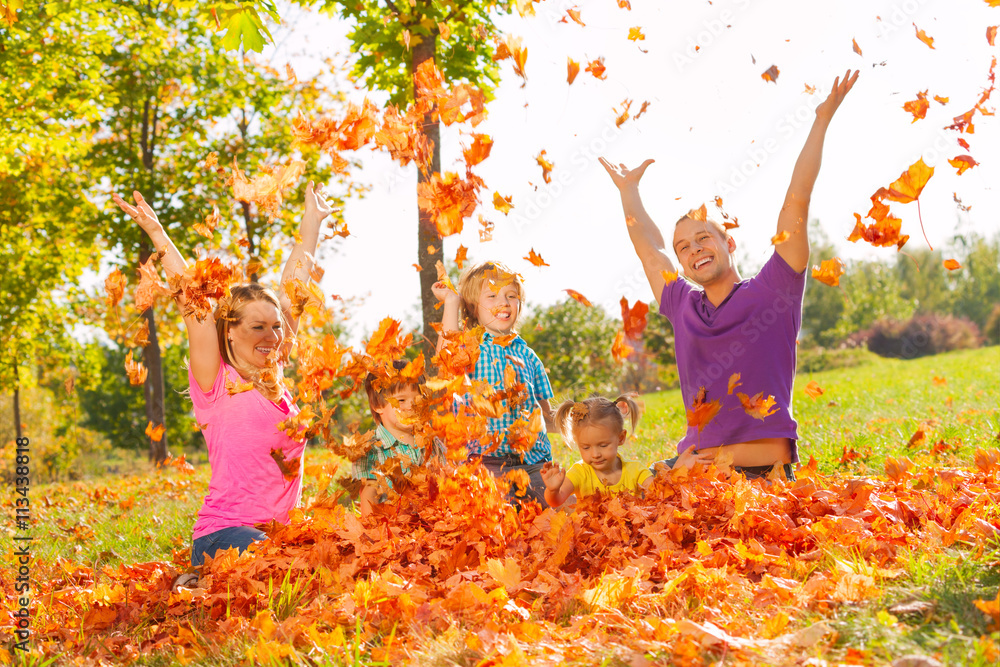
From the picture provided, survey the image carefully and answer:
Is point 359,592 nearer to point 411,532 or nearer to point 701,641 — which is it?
point 411,532

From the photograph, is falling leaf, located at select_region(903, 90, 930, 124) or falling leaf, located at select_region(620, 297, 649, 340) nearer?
falling leaf, located at select_region(903, 90, 930, 124)

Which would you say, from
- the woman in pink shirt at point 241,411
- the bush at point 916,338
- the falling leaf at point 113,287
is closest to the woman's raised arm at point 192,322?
the woman in pink shirt at point 241,411

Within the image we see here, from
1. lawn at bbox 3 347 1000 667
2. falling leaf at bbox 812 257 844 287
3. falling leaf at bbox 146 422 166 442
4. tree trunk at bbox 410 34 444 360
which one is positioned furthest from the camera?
tree trunk at bbox 410 34 444 360

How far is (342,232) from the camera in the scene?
378 cm

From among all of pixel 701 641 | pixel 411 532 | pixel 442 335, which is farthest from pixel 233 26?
pixel 701 641

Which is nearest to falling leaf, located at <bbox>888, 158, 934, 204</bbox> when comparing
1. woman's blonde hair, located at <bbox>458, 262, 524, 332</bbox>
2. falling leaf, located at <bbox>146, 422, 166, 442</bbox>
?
woman's blonde hair, located at <bbox>458, 262, 524, 332</bbox>

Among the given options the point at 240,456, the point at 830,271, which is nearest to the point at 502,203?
the point at 830,271

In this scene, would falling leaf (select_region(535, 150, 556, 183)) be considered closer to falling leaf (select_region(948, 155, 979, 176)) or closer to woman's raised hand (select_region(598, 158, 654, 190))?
woman's raised hand (select_region(598, 158, 654, 190))

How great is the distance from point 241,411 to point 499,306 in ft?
4.99

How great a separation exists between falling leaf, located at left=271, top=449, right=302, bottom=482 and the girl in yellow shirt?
4.19 feet

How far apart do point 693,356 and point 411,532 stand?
5.66 feet

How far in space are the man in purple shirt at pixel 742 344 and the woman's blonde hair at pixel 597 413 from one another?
335 millimetres

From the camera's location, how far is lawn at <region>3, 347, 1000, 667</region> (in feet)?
6.18

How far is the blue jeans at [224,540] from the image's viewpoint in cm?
322
